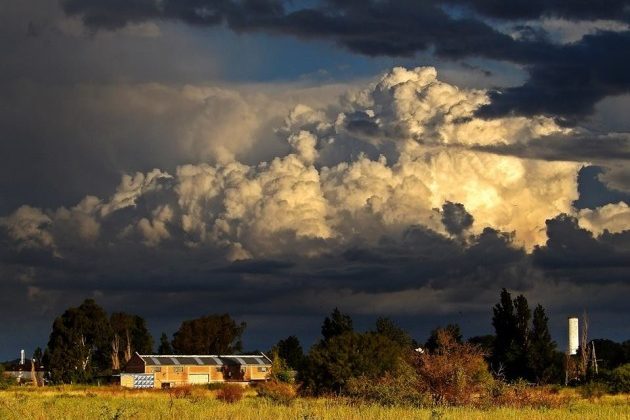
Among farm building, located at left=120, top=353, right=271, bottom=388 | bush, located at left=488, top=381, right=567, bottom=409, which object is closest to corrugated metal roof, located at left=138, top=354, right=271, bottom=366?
farm building, located at left=120, top=353, right=271, bottom=388

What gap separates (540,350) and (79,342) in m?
58.5

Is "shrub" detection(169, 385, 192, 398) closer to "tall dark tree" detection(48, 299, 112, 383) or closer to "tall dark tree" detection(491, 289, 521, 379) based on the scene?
"tall dark tree" detection(491, 289, 521, 379)

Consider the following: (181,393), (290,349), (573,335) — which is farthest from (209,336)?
(181,393)

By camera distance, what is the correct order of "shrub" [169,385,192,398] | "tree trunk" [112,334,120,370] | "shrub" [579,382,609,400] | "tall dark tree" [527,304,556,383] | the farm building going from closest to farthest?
"shrub" [579,382,609,400] → "shrub" [169,385,192,398] → "tall dark tree" [527,304,556,383] → the farm building → "tree trunk" [112,334,120,370]

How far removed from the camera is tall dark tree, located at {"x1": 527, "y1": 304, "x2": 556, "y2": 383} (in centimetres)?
9038

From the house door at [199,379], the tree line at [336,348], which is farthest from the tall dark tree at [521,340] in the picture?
the house door at [199,379]

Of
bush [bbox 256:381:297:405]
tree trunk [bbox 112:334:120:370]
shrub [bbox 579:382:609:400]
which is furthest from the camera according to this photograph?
tree trunk [bbox 112:334:120:370]

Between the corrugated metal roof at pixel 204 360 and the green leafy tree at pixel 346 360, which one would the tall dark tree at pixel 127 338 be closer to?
the corrugated metal roof at pixel 204 360

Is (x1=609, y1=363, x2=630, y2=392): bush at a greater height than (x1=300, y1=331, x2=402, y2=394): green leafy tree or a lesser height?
lesser

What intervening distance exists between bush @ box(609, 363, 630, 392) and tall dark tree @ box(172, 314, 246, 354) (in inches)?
2951

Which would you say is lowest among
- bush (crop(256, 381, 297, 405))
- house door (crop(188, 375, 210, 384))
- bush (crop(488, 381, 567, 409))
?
house door (crop(188, 375, 210, 384))

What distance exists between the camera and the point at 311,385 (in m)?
66.9

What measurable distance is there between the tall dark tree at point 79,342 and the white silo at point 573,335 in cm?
5526

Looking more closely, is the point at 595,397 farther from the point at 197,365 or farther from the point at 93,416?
the point at 197,365
